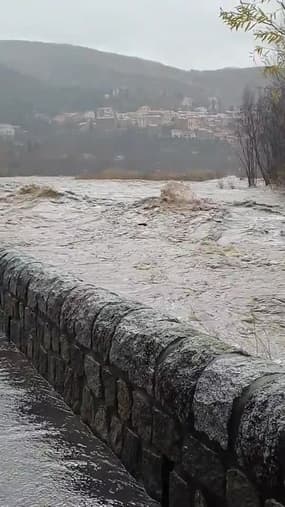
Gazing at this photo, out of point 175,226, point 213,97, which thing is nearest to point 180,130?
point 213,97

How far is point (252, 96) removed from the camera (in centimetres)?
2991

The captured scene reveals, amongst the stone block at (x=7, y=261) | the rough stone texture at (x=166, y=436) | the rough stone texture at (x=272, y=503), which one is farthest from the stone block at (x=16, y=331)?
the rough stone texture at (x=272, y=503)

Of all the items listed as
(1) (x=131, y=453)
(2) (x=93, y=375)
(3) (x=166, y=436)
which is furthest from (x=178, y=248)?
(3) (x=166, y=436)

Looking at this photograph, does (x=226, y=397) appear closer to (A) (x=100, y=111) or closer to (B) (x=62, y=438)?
(B) (x=62, y=438)

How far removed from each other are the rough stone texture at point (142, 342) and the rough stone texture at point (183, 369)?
9cm

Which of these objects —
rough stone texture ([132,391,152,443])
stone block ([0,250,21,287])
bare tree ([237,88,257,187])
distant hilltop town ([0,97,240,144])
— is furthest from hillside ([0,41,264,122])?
rough stone texture ([132,391,152,443])

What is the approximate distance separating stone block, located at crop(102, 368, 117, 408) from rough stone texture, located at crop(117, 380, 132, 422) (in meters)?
0.07

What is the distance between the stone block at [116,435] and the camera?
3.58m

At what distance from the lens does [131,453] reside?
3430mm

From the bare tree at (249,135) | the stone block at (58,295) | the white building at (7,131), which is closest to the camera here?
the stone block at (58,295)

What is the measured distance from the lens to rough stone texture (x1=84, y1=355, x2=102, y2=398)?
12.6 ft

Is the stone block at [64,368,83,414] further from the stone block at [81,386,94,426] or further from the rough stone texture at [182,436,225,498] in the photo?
the rough stone texture at [182,436,225,498]

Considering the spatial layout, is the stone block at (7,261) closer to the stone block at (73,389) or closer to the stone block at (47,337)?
the stone block at (47,337)

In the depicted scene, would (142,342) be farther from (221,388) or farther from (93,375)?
(221,388)
